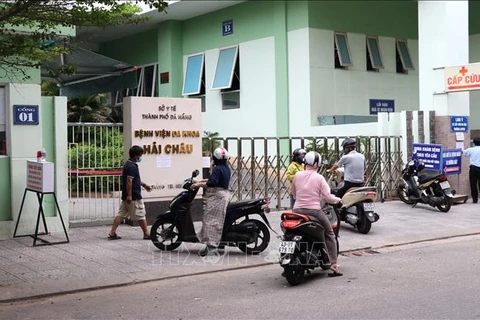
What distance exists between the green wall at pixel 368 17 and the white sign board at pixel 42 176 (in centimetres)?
1370

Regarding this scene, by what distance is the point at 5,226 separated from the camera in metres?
11.2

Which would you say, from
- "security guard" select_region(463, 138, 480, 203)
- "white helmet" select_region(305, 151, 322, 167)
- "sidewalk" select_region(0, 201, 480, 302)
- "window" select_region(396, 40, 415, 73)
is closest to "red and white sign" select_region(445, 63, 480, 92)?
"security guard" select_region(463, 138, 480, 203)

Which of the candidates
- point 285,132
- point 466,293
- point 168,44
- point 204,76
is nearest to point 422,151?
point 285,132

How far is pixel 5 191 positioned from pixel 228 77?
47.4 ft

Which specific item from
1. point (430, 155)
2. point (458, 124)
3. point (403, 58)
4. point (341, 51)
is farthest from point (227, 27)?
point (430, 155)

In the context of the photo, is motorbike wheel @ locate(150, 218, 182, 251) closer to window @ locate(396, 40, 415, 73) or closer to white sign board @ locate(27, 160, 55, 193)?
white sign board @ locate(27, 160, 55, 193)

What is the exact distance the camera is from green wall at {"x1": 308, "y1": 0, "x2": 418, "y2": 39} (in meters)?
22.2

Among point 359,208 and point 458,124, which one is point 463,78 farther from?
point 359,208

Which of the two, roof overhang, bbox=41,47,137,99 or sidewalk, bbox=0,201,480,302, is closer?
sidewalk, bbox=0,201,480,302

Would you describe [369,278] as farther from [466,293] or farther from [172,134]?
[172,134]

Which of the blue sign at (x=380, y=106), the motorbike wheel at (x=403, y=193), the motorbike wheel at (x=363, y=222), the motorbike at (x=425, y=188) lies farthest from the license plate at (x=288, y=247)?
the blue sign at (x=380, y=106)

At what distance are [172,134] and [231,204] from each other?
3931 mm

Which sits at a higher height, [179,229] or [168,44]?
[168,44]

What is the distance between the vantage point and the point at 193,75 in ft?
86.6
